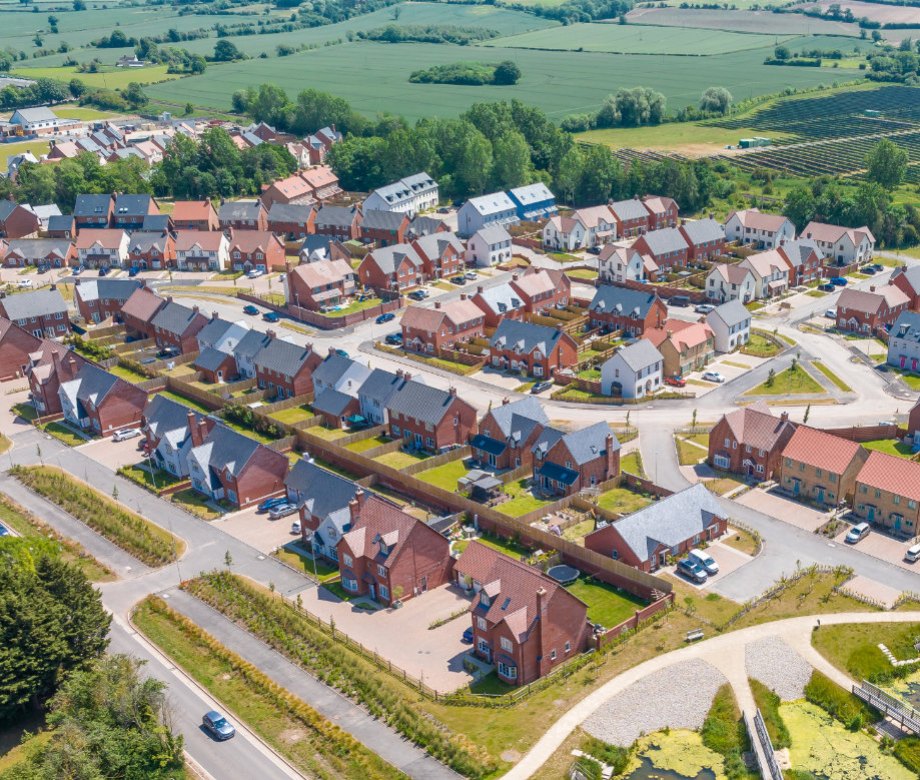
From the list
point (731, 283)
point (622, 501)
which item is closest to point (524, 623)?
point (622, 501)

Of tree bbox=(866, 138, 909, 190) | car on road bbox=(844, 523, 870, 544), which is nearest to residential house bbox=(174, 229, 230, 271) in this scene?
car on road bbox=(844, 523, 870, 544)

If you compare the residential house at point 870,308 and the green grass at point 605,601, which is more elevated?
the residential house at point 870,308

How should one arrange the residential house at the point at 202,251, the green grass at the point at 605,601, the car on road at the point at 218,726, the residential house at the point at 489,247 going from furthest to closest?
1. the residential house at the point at 202,251
2. the residential house at the point at 489,247
3. the green grass at the point at 605,601
4. the car on road at the point at 218,726

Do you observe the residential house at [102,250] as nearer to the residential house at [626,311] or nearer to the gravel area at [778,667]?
the residential house at [626,311]

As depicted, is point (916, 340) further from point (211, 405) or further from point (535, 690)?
point (211, 405)

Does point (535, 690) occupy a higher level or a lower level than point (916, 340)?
lower

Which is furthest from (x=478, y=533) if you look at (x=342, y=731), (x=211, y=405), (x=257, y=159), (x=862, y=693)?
(x=257, y=159)

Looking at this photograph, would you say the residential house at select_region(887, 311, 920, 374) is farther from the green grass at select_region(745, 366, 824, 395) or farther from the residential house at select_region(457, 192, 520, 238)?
the residential house at select_region(457, 192, 520, 238)

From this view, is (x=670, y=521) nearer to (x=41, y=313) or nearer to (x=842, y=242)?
(x=842, y=242)

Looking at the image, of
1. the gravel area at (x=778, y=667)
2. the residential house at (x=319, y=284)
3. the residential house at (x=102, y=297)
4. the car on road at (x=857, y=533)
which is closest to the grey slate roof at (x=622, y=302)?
the residential house at (x=319, y=284)
